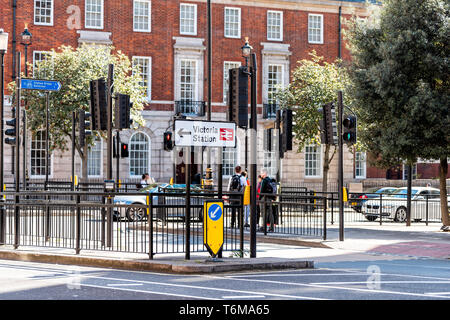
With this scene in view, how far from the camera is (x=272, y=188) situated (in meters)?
21.6

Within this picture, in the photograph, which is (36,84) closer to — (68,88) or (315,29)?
(68,88)

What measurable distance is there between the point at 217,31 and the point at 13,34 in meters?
11.9

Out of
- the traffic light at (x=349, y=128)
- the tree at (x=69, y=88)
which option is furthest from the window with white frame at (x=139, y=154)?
the traffic light at (x=349, y=128)

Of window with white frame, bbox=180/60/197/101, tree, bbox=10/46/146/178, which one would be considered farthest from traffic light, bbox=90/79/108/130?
window with white frame, bbox=180/60/197/101

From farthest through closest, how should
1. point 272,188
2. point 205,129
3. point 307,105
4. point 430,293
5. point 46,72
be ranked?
point 307,105, point 46,72, point 272,188, point 205,129, point 430,293

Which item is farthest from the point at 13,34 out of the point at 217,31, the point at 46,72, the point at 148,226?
the point at 148,226

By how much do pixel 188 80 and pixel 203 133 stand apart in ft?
100

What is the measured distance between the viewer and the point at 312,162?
45781 millimetres

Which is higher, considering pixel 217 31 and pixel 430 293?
pixel 217 31

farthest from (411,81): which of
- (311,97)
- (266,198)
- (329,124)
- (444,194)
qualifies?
(311,97)

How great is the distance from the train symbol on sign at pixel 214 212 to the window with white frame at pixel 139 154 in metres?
29.0

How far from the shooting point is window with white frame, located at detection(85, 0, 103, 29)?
40469 mm

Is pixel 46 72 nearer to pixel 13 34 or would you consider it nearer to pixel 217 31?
pixel 13 34

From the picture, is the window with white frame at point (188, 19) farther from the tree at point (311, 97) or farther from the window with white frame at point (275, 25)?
the tree at point (311, 97)
